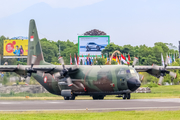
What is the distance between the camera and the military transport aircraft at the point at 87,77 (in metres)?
37.4

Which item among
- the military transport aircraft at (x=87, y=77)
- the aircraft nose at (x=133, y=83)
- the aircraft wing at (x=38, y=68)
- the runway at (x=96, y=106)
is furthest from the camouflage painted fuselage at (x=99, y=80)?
the runway at (x=96, y=106)

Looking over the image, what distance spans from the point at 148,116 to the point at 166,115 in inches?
52.0

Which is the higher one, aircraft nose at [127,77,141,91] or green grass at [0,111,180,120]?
aircraft nose at [127,77,141,91]

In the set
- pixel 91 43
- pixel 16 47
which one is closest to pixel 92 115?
pixel 16 47

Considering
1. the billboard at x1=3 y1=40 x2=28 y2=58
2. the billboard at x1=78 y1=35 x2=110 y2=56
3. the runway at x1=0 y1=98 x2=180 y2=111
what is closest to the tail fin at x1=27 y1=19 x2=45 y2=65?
the runway at x1=0 y1=98 x2=180 y2=111

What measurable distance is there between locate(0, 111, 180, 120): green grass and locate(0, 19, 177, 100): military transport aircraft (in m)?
14.3

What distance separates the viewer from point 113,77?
38000 mm

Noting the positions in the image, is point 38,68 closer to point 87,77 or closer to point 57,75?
point 57,75

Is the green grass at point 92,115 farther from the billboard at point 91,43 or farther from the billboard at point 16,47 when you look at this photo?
the billboard at point 91,43

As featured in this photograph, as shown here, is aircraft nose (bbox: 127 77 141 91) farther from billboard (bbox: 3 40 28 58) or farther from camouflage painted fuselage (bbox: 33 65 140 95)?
billboard (bbox: 3 40 28 58)

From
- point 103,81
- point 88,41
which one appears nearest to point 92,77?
point 103,81

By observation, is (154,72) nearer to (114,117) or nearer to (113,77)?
(113,77)

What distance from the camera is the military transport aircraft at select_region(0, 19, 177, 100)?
37.4m

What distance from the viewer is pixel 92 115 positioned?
21.3 metres
